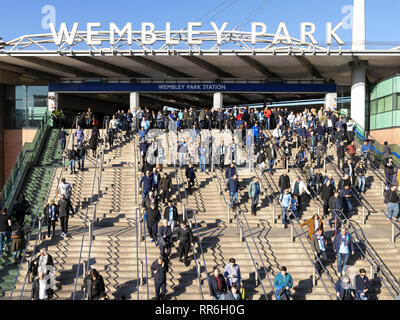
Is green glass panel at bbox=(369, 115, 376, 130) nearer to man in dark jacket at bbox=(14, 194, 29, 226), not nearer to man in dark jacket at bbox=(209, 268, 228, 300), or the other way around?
man in dark jacket at bbox=(14, 194, 29, 226)

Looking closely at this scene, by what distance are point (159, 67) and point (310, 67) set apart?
414 inches

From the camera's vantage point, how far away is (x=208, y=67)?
112ft

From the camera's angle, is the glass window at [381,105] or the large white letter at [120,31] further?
the glass window at [381,105]

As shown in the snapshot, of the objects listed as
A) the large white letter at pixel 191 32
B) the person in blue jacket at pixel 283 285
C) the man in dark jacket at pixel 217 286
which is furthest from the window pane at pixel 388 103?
the man in dark jacket at pixel 217 286

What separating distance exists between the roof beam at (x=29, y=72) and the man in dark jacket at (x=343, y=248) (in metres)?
27.4

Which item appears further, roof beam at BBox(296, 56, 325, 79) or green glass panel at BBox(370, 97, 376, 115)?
green glass panel at BBox(370, 97, 376, 115)

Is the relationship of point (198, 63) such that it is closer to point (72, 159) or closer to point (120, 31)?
point (120, 31)

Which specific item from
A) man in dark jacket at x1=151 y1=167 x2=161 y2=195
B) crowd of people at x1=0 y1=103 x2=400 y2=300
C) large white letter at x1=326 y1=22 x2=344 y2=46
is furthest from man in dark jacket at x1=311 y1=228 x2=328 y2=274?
large white letter at x1=326 y1=22 x2=344 y2=46

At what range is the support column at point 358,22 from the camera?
3209 cm

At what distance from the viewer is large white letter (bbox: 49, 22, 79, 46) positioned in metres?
29.2

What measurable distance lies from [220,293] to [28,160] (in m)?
14.3

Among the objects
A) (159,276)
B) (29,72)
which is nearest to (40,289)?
(159,276)

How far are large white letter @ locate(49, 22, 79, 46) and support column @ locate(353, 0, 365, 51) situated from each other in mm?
17611

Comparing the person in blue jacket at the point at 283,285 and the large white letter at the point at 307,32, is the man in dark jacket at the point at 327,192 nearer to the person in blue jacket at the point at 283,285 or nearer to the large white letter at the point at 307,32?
the person in blue jacket at the point at 283,285
